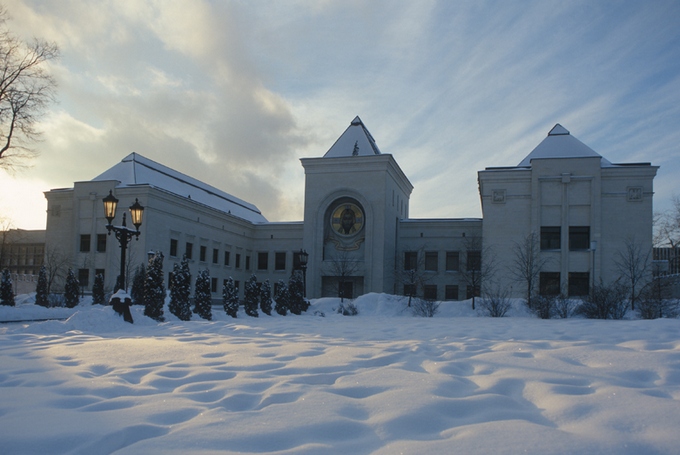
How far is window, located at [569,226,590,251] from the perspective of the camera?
38.3 meters

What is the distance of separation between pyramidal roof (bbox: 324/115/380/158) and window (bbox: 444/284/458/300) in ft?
44.6

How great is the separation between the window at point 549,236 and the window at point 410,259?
38.0ft

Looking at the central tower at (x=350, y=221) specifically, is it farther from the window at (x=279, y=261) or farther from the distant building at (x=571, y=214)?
the distant building at (x=571, y=214)

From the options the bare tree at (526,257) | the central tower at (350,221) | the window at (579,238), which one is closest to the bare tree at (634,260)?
the window at (579,238)

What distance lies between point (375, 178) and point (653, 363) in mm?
38788

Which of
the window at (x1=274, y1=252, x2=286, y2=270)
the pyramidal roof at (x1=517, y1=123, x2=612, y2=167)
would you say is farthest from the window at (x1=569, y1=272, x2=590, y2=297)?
the window at (x1=274, y1=252, x2=286, y2=270)

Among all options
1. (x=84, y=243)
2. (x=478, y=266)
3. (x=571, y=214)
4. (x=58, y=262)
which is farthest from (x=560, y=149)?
(x=58, y=262)

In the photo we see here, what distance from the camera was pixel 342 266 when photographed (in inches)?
1689

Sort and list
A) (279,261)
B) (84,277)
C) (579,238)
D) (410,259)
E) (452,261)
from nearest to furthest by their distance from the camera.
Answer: (579,238), (84,277), (452,261), (410,259), (279,261)

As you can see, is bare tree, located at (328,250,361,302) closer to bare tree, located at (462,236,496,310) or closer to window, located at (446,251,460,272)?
window, located at (446,251,460,272)

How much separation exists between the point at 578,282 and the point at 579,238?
3221 mm

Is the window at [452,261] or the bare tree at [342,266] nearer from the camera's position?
the bare tree at [342,266]

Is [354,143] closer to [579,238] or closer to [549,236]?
[549,236]

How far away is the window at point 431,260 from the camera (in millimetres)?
46438
